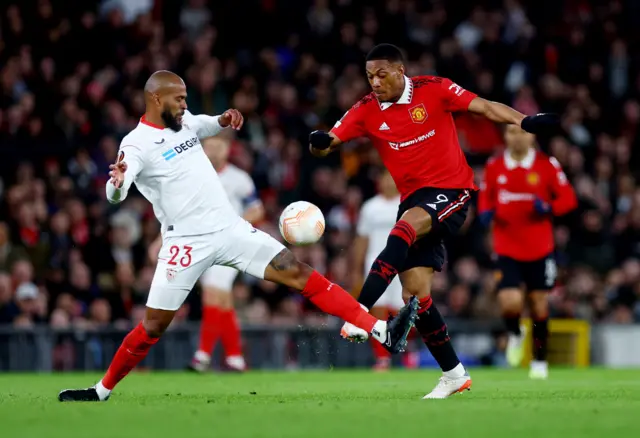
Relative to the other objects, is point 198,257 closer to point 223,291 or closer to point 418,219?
point 418,219

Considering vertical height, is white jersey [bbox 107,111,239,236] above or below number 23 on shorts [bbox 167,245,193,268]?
above

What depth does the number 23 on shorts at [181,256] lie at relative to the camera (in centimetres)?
832

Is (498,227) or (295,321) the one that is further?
(295,321)

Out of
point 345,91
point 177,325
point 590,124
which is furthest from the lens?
point 590,124

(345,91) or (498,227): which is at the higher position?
(345,91)

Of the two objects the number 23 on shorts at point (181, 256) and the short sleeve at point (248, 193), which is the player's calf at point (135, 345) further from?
the short sleeve at point (248, 193)

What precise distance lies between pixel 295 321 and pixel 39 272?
11.0 feet

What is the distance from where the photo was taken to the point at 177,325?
15.3 m

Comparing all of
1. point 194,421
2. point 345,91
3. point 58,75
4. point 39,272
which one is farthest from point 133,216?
point 194,421

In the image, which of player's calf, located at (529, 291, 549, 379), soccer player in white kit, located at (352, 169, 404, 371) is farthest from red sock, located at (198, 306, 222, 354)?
player's calf, located at (529, 291, 549, 379)

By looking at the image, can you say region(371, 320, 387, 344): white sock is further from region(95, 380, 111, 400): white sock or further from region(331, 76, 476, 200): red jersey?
region(95, 380, 111, 400): white sock

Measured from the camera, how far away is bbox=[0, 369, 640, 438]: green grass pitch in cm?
605

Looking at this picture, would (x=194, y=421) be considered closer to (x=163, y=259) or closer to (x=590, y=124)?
(x=163, y=259)

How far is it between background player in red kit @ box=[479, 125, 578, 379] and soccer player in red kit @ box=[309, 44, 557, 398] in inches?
178
